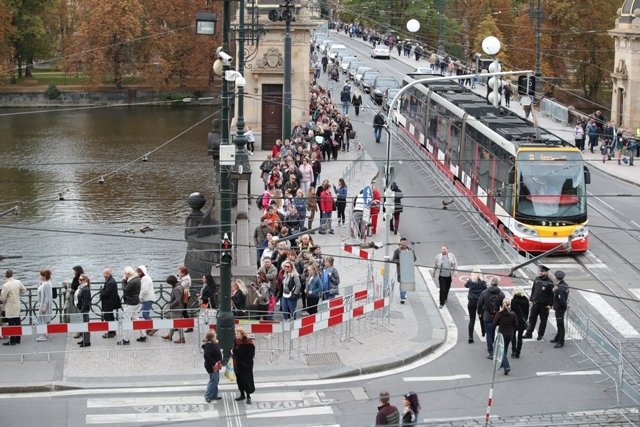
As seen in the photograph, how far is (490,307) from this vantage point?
2514 cm

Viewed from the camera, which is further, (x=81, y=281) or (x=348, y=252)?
(x=348, y=252)

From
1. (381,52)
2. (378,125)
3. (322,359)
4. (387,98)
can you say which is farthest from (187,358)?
(381,52)

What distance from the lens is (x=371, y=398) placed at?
2305 centimetres

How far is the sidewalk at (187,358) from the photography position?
2370cm

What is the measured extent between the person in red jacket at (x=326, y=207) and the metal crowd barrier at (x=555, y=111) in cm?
2703

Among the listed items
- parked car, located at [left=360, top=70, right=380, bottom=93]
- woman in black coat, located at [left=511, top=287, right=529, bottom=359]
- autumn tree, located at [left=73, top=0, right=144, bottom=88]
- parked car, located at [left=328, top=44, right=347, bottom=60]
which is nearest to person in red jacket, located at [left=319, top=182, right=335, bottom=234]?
woman in black coat, located at [left=511, top=287, right=529, bottom=359]

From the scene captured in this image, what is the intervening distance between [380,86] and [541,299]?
140 ft

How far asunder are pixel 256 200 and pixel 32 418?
58.9 ft

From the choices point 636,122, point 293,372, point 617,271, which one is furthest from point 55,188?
point 293,372

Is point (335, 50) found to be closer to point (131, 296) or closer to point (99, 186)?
point (99, 186)

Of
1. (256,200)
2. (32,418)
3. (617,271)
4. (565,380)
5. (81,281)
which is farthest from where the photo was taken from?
(256,200)

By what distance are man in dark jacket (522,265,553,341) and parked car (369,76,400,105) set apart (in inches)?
1572

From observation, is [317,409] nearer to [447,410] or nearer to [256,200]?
[447,410]

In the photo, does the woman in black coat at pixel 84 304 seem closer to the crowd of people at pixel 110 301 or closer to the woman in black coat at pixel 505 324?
the crowd of people at pixel 110 301
